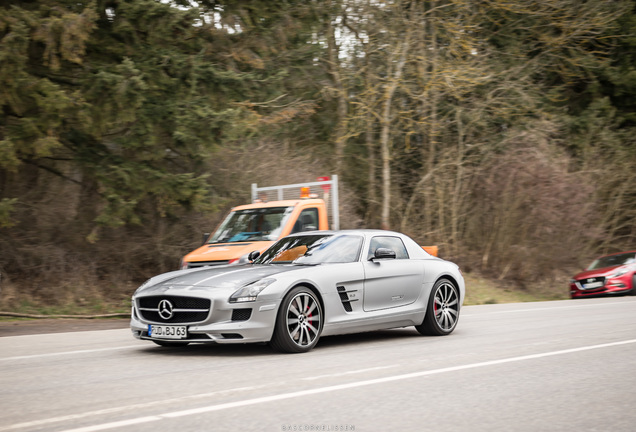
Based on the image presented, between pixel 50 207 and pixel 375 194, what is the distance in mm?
11252

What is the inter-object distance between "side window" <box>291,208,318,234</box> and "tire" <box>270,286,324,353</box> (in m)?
6.10

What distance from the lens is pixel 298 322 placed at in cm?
858

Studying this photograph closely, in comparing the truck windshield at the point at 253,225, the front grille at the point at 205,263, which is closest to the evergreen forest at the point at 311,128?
the truck windshield at the point at 253,225

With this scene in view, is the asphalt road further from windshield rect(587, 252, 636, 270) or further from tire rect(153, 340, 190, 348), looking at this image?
windshield rect(587, 252, 636, 270)

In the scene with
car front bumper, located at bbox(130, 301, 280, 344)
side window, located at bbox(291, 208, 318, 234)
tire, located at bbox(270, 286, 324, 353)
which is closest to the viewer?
car front bumper, located at bbox(130, 301, 280, 344)

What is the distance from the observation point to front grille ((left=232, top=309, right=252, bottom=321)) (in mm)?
8133

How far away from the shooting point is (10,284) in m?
17.1

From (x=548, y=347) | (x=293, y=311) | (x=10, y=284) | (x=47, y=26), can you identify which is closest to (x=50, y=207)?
(x=10, y=284)

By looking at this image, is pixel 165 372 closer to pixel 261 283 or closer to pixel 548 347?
pixel 261 283

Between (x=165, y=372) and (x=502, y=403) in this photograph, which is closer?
(x=502, y=403)

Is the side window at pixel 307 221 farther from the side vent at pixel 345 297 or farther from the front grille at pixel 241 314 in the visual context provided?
the front grille at pixel 241 314

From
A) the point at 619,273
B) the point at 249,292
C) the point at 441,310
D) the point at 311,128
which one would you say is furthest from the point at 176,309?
the point at 311,128

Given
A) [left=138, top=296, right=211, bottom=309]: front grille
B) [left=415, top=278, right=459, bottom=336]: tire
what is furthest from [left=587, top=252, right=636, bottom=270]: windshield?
[left=138, top=296, right=211, bottom=309]: front grille

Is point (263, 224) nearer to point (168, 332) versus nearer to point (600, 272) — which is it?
point (168, 332)
